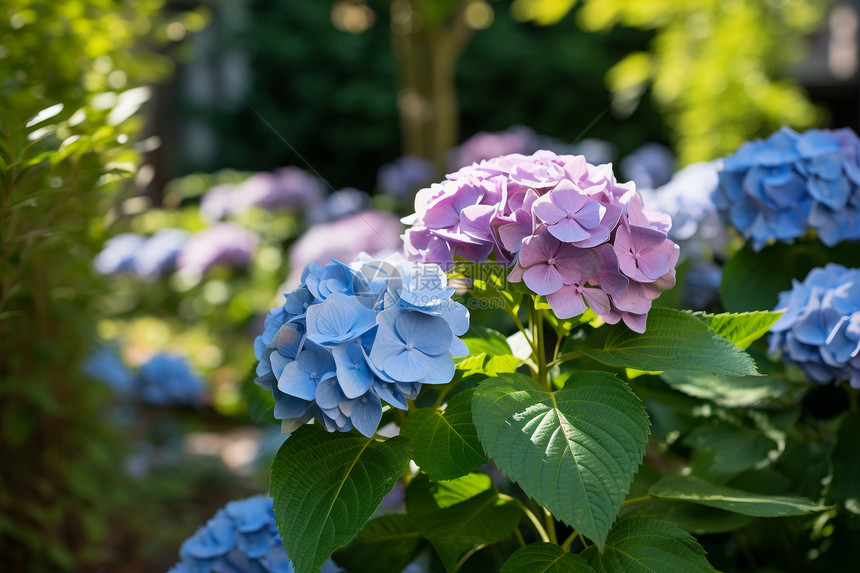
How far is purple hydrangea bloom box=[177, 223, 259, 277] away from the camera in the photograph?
3.88 meters

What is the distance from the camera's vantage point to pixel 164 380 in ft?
11.1

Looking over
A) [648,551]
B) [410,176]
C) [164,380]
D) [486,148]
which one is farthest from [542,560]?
[486,148]

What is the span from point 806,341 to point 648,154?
12.5ft

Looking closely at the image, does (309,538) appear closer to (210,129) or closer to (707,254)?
(707,254)

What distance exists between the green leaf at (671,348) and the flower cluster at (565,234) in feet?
0.09

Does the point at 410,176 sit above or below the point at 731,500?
below

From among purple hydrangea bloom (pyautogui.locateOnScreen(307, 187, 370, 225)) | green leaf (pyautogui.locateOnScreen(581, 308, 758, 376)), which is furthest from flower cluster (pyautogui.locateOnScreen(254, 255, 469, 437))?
purple hydrangea bloom (pyautogui.locateOnScreen(307, 187, 370, 225))

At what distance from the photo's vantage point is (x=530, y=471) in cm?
73

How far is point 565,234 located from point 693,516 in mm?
545

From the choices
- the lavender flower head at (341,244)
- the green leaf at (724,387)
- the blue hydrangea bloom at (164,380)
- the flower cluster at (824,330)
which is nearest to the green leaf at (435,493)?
the green leaf at (724,387)

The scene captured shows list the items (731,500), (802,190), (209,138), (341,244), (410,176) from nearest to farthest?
(731,500) < (802,190) < (341,244) < (410,176) < (209,138)

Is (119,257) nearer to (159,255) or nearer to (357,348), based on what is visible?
(159,255)

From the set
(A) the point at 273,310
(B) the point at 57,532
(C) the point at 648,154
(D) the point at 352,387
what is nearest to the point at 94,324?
(B) the point at 57,532

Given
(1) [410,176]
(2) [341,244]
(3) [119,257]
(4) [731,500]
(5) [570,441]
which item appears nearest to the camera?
(5) [570,441]
